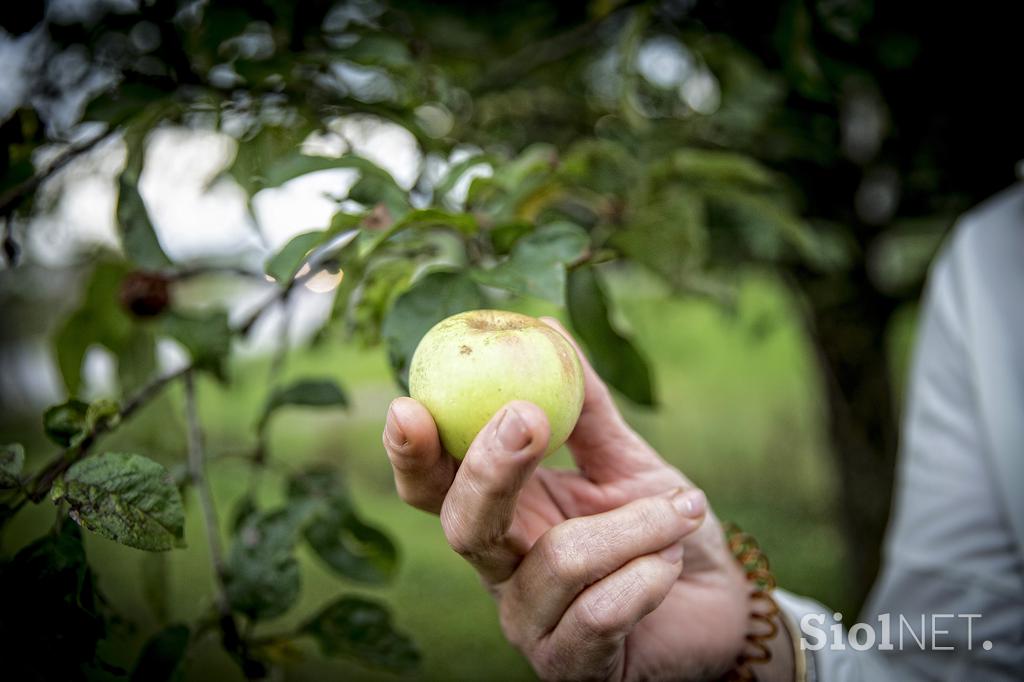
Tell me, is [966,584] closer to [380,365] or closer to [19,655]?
[19,655]

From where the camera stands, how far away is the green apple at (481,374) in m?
0.67

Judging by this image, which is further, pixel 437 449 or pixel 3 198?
pixel 3 198

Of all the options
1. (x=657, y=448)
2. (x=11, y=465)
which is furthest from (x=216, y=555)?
(x=657, y=448)

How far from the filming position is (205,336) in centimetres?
90

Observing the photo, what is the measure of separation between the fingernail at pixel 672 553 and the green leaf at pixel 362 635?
41 cm

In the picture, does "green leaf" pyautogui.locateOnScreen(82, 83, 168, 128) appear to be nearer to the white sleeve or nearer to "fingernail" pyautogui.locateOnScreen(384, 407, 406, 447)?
"fingernail" pyautogui.locateOnScreen(384, 407, 406, 447)

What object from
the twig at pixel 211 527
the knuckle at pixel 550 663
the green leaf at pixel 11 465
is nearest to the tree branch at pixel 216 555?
the twig at pixel 211 527

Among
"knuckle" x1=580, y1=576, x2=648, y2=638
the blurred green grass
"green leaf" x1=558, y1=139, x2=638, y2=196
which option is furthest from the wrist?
the blurred green grass

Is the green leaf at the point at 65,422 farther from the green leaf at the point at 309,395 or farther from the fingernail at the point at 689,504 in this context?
the fingernail at the point at 689,504

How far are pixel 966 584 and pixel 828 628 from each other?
0.51 metres

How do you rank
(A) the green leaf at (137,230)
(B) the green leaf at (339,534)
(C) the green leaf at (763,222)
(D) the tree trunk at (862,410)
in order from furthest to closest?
(D) the tree trunk at (862,410) < (C) the green leaf at (763,222) < (B) the green leaf at (339,534) < (A) the green leaf at (137,230)

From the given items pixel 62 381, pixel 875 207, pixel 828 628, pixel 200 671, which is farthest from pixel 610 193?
pixel 200 671

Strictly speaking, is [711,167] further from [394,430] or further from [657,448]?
[657,448]

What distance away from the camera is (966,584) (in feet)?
4.39
